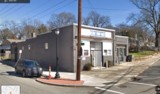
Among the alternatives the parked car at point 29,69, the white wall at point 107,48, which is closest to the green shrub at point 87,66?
the white wall at point 107,48

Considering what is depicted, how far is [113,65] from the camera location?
1492 inches

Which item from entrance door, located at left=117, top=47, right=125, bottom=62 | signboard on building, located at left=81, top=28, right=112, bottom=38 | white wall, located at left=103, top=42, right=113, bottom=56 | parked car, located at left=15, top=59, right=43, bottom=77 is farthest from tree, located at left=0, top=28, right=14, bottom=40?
parked car, located at left=15, top=59, right=43, bottom=77

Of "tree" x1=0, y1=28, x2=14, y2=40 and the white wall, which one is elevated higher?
"tree" x1=0, y1=28, x2=14, y2=40

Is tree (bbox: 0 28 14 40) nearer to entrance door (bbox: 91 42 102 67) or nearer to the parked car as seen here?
entrance door (bbox: 91 42 102 67)

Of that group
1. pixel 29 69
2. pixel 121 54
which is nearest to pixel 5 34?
pixel 121 54

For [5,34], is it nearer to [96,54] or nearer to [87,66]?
[96,54]

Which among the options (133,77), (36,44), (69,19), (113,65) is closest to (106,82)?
(133,77)

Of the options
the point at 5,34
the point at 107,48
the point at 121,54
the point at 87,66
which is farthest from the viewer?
the point at 5,34

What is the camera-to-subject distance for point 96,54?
117 feet

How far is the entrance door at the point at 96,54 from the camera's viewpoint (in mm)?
35188

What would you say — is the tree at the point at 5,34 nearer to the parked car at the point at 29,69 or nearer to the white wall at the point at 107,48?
the white wall at the point at 107,48

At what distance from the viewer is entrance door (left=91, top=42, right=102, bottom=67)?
1385 inches

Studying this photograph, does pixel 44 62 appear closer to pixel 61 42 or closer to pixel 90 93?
pixel 61 42

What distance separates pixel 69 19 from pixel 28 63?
80028 mm
